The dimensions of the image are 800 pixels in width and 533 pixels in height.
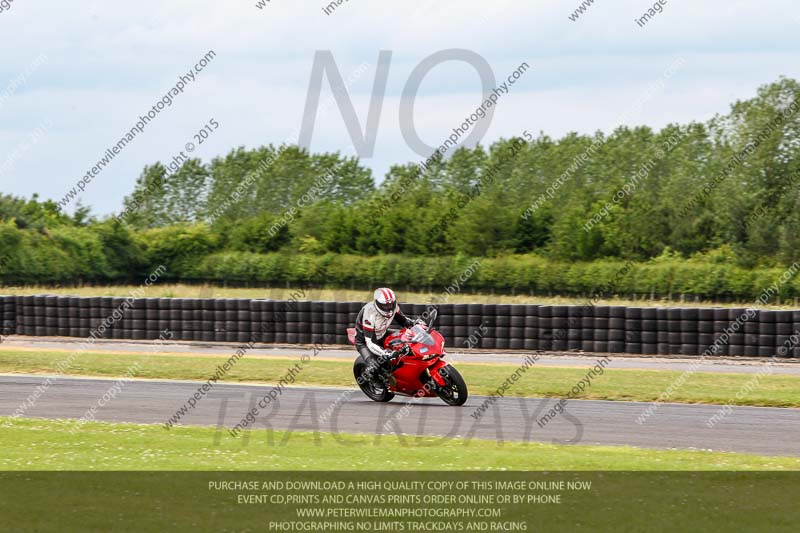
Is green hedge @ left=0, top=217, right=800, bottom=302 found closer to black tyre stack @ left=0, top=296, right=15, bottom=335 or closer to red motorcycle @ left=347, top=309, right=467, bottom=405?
black tyre stack @ left=0, top=296, right=15, bottom=335

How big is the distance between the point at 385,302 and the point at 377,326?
0.47 meters

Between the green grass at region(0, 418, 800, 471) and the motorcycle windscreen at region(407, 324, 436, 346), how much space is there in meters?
2.69

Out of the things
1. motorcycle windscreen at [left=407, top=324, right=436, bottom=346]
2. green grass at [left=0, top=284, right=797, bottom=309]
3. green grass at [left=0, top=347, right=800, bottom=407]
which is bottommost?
green grass at [left=0, top=347, right=800, bottom=407]

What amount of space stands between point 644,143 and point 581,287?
3127 cm

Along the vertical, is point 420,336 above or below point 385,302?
below

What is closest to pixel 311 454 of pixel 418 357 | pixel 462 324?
pixel 418 357

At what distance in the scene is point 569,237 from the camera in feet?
194

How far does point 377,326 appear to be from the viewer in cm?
1588

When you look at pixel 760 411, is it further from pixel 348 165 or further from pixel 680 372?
pixel 348 165

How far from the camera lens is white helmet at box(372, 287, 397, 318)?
1558 cm

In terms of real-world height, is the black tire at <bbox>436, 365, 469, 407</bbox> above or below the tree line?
below

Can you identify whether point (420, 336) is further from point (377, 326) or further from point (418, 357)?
point (377, 326)

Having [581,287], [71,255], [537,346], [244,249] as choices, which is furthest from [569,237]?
[537,346]

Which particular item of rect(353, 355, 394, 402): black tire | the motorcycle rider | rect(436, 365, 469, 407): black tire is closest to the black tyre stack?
rect(353, 355, 394, 402): black tire
